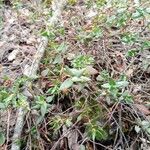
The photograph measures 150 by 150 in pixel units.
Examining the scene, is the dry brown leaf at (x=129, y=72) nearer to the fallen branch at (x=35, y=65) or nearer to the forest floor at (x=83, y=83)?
the forest floor at (x=83, y=83)

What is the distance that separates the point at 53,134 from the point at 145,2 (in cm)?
118

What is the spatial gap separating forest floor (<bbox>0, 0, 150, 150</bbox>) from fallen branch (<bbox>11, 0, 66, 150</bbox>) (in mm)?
24

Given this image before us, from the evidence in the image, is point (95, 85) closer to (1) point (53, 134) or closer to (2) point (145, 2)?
(1) point (53, 134)

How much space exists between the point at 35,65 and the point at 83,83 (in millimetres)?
448

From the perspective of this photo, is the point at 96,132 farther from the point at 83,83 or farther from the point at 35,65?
the point at 35,65

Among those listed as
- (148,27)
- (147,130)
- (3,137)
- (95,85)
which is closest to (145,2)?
(148,27)

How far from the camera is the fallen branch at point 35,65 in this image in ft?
6.24

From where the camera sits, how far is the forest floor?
6.22ft

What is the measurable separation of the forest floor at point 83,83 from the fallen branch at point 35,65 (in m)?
0.02

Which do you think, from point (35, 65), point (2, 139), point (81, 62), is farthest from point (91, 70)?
point (2, 139)

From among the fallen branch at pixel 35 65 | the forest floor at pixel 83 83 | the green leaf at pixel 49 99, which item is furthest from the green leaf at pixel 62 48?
the green leaf at pixel 49 99

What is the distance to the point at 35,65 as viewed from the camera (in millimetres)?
2264

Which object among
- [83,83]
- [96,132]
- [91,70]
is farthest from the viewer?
[91,70]

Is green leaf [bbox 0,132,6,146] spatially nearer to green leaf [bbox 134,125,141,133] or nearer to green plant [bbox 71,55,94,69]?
green plant [bbox 71,55,94,69]
